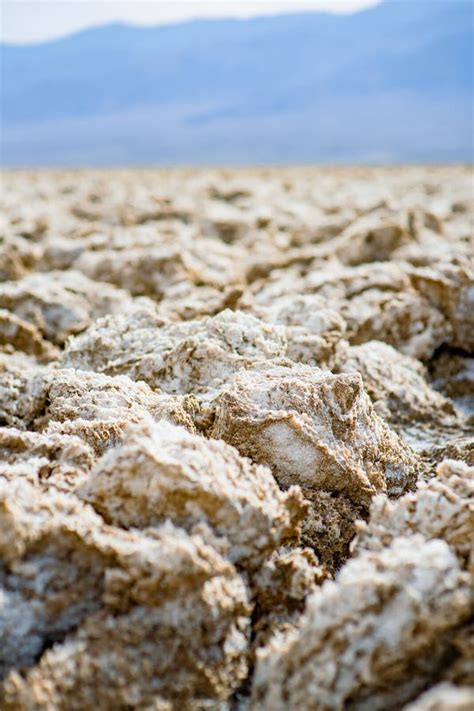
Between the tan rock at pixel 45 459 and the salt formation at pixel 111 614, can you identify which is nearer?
the salt formation at pixel 111 614

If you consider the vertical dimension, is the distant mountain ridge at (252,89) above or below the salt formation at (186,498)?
below

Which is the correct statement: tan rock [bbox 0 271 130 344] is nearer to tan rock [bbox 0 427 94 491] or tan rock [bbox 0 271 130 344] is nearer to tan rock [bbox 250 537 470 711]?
tan rock [bbox 0 427 94 491]

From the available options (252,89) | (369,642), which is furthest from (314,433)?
(252,89)

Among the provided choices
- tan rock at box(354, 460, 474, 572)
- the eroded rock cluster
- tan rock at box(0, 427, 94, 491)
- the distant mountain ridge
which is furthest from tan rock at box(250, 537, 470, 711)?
the distant mountain ridge

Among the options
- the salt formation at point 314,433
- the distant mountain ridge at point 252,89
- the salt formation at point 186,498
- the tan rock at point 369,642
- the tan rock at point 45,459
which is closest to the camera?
the tan rock at point 369,642

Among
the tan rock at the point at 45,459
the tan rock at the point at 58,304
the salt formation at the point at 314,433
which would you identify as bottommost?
the tan rock at the point at 58,304

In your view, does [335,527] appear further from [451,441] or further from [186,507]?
[451,441]

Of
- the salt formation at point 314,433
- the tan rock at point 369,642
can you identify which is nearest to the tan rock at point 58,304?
the salt formation at point 314,433

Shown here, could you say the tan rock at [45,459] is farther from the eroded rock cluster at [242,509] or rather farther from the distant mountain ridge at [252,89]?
the distant mountain ridge at [252,89]
